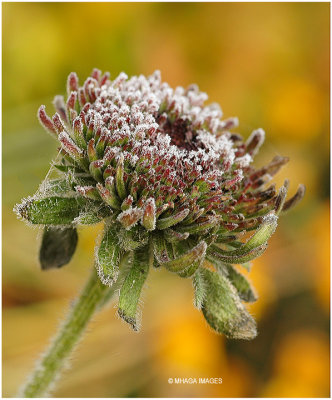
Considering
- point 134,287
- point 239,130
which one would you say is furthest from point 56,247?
point 239,130

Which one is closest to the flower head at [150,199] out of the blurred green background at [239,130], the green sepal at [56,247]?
the green sepal at [56,247]

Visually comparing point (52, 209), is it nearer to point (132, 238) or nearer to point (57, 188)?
point (57, 188)

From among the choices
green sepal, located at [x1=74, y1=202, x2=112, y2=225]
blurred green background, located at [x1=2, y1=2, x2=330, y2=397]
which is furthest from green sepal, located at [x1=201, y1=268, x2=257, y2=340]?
blurred green background, located at [x1=2, y1=2, x2=330, y2=397]

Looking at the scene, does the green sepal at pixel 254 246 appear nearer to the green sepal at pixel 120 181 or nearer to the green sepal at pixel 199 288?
the green sepal at pixel 199 288

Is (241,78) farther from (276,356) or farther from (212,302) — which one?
(212,302)

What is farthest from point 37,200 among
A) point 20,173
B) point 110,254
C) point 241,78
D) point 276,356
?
point 241,78

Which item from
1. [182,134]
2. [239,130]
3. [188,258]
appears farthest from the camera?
[239,130]

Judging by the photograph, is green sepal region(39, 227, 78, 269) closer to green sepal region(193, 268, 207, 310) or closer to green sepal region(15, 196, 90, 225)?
green sepal region(15, 196, 90, 225)
